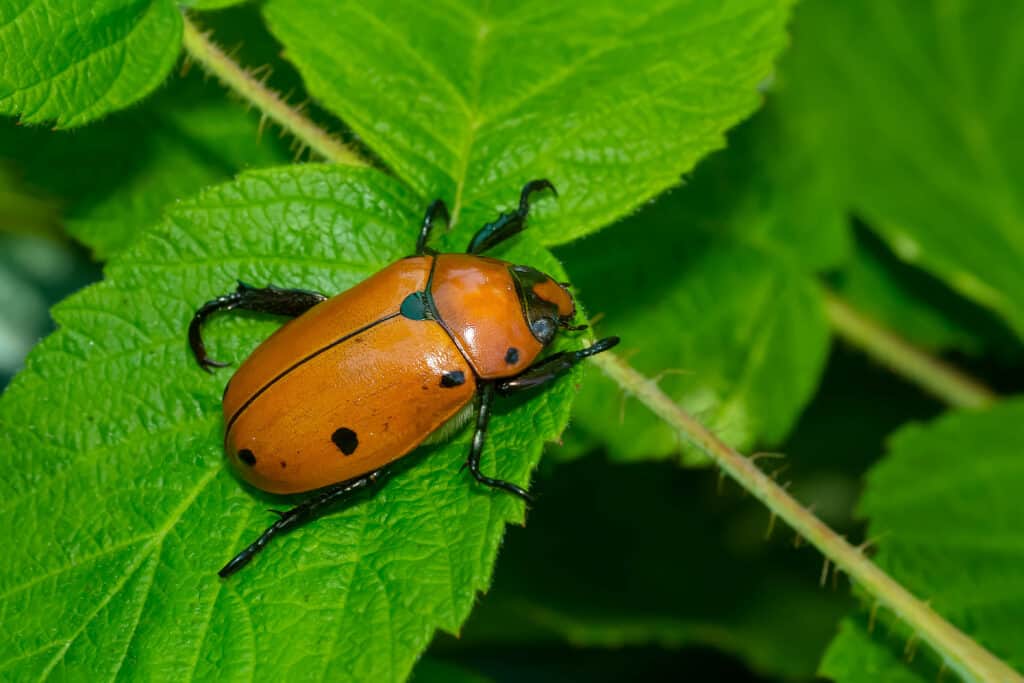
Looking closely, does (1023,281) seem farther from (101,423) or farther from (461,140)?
(101,423)

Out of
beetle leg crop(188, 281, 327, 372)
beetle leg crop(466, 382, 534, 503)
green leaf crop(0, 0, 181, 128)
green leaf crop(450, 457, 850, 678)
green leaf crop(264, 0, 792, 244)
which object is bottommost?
green leaf crop(450, 457, 850, 678)

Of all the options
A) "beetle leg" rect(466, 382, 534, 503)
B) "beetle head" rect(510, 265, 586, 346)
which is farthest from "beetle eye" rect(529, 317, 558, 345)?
"beetle leg" rect(466, 382, 534, 503)

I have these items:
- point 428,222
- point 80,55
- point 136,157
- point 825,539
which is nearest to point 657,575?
point 825,539

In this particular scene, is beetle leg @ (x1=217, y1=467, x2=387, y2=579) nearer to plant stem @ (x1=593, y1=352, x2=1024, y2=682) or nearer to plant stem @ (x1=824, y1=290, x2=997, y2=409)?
plant stem @ (x1=593, y1=352, x2=1024, y2=682)

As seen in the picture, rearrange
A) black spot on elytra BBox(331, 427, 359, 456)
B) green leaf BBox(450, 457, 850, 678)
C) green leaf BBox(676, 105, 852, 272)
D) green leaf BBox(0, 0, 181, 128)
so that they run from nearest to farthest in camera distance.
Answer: green leaf BBox(0, 0, 181, 128) < black spot on elytra BBox(331, 427, 359, 456) < green leaf BBox(450, 457, 850, 678) < green leaf BBox(676, 105, 852, 272)

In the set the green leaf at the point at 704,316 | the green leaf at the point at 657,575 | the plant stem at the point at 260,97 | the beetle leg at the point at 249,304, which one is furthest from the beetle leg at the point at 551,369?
the green leaf at the point at 657,575

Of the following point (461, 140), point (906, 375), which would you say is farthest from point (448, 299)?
point (906, 375)

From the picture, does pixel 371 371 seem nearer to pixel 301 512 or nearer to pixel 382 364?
pixel 382 364

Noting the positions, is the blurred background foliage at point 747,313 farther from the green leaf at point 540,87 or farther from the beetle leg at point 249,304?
the beetle leg at point 249,304
